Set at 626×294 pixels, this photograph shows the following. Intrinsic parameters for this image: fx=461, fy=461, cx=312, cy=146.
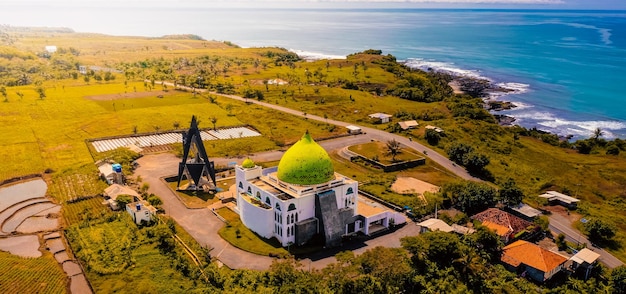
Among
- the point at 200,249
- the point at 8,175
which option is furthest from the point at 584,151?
the point at 8,175

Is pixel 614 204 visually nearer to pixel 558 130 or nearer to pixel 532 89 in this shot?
pixel 558 130

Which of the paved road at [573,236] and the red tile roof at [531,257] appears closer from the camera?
the red tile roof at [531,257]

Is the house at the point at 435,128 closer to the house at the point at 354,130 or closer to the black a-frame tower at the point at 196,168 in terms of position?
the house at the point at 354,130

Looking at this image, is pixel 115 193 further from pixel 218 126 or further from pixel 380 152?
pixel 380 152

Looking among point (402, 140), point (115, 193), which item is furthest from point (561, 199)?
point (115, 193)

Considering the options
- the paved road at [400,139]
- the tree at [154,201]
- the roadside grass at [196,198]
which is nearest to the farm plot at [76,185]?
the tree at [154,201]

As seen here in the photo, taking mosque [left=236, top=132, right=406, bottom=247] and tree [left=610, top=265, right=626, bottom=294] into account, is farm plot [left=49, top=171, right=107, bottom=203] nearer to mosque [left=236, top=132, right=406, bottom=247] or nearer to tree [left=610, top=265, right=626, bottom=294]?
mosque [left=236, top=132, right=406, bottom=247]

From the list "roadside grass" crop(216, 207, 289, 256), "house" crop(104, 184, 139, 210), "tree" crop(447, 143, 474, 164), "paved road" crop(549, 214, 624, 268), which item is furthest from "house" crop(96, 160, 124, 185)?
"paved road" crop(549, 214, 624, 268)
